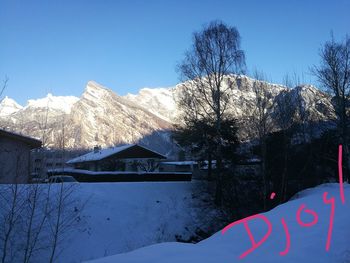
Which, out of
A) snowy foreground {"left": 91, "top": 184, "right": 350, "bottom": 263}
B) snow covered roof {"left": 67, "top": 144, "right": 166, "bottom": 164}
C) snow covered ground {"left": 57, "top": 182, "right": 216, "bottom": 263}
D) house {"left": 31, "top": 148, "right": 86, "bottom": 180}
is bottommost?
snow covered ground {"left": 57, "top": 182, "right": 216, "bottom": 263}

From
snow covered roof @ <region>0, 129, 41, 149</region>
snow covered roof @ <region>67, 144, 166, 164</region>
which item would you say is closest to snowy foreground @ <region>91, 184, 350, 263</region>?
snow covered roof @ <region>0, 129, 41, 149</region>

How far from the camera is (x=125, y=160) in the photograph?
180 ft

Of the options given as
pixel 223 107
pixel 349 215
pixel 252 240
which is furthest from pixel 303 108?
pixel 252 240

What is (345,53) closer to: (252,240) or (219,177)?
(219,177)

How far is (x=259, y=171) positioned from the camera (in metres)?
37.1

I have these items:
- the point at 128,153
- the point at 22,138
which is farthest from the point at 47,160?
the point at 128,153

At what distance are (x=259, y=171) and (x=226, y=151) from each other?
3.40m

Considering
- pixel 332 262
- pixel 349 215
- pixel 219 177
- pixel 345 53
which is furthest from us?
pixel 219 177

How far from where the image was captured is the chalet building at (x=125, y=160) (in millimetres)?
53188

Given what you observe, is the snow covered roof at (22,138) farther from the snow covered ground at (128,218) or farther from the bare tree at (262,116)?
the bare tree at (262,116)

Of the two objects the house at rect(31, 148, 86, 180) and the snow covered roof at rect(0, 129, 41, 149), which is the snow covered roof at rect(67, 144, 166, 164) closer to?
the snow covered roof at rect(0, 129, 41, 149)

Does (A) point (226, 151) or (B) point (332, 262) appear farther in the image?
(A) point (226, 151)

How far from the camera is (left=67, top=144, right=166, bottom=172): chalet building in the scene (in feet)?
174

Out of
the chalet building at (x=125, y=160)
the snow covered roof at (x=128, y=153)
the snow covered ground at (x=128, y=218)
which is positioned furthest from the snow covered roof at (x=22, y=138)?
the snow covered roof at (x=128, y=153)
